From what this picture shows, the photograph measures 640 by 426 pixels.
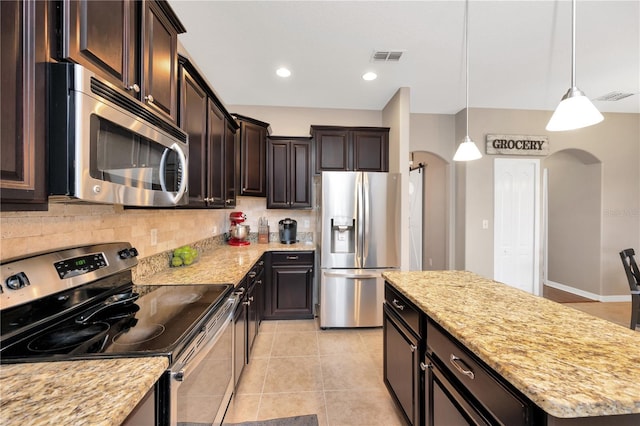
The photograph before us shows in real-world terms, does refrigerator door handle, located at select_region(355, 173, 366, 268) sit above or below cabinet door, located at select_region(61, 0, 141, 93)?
below

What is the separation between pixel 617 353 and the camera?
876 millimetres

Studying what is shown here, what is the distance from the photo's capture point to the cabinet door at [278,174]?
3680 mm

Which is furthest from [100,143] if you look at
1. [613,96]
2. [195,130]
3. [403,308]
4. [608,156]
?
[608,156]

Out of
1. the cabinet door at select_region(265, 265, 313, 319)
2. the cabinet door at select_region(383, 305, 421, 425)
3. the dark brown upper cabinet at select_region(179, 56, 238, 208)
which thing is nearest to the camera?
the cabinet door at select_region(383, 305, 421, 425)

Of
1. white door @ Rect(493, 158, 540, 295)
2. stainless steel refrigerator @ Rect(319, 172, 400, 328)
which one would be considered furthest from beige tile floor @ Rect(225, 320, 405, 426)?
white door @ Rect(493, 158, 540, 295)

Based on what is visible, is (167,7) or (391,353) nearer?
(167,7)

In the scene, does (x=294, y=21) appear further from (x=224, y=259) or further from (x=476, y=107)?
(x=476, y=107)

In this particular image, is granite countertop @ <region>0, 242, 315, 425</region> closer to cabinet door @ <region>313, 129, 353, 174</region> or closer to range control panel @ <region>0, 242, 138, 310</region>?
range control panel @ <region>0, 242, 138, 310</region>

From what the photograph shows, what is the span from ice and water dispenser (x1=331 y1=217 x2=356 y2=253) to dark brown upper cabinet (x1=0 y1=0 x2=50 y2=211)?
2595 millimetres

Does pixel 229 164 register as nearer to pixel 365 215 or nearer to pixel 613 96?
pixel 365 215

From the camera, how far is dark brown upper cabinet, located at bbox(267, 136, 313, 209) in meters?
3.68

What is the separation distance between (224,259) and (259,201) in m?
1.56

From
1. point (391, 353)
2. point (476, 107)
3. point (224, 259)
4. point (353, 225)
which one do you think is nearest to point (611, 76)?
point (476, 107)

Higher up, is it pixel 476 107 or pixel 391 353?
pixel 476 107
